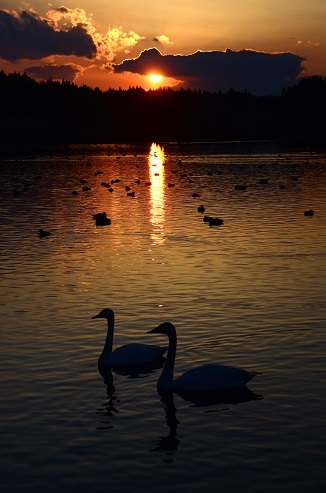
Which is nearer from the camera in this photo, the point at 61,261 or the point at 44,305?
the point at 44,305

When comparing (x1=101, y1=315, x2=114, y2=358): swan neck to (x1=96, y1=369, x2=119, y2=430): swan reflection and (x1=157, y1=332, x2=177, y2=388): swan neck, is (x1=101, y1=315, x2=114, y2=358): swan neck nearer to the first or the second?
(x1=96, y1=369, x2=119, y2=430): swan reflection

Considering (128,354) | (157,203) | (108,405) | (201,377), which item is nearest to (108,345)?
(128,354)

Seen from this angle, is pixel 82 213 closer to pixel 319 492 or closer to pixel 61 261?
pixel 61 261

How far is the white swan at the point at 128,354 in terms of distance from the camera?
18.7m

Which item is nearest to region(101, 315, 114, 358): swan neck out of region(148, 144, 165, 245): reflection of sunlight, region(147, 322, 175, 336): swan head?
region(147, 322, 175, 336): swan head

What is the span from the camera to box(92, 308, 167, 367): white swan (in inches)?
734

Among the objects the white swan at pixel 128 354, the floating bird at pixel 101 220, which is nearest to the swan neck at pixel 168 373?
the white swan at pixel 128 354

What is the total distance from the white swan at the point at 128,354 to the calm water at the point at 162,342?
0.31m

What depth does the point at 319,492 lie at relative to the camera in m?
12.3

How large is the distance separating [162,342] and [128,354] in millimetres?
2409

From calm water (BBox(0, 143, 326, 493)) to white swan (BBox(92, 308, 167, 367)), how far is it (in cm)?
31

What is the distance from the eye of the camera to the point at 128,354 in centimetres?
1878

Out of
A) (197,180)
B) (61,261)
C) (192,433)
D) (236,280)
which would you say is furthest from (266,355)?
(197,180)

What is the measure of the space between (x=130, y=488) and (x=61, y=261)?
20498 mm
